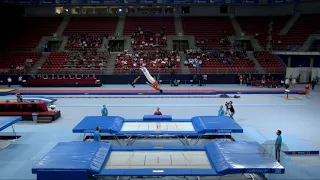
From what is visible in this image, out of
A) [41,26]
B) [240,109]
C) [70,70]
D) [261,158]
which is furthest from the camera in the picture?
[41,26]

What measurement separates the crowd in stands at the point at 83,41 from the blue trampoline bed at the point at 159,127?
84.7ft

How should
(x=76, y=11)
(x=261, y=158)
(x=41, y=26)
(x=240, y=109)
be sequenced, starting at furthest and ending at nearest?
(x=76, y=11), (x=41, y=26), (x=240, y=109), (x=261, y=158)

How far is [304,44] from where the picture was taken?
37.2m

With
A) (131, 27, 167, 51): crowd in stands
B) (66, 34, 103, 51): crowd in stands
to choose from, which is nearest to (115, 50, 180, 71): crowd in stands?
(131, 27, 167, 51): crowd in stands

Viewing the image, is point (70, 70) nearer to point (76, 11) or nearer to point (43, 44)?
point (43, 44)

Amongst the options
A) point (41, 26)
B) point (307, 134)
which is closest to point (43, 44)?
point (41, 26)

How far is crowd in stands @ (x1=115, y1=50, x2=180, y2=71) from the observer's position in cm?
3534

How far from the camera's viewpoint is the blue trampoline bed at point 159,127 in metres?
13.4

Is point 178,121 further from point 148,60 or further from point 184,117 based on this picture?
point 148,60

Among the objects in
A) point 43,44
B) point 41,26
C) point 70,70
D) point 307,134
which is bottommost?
point 307,134

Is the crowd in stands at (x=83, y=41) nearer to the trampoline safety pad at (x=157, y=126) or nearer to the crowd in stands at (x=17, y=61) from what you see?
the crowd in stands at (x=17, y=61)

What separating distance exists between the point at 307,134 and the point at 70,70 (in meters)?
26.5

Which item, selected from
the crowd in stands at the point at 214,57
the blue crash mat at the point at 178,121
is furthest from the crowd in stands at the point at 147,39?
the blue crash mat at the point at 178,121

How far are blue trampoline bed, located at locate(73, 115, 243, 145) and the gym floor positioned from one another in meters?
0.78
